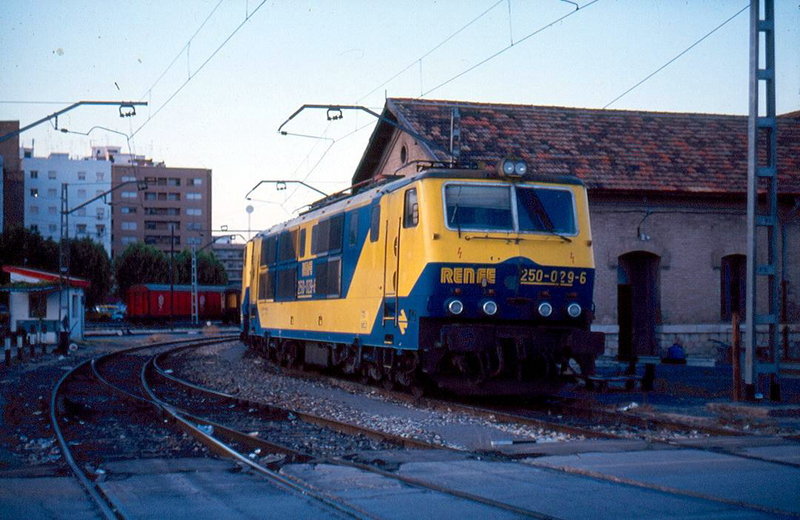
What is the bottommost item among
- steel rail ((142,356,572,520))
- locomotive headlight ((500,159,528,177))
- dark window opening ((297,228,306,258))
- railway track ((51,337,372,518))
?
railway track ((51,337,372,518))

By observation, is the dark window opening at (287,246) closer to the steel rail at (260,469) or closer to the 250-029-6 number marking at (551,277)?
the steel rail at (260,469)

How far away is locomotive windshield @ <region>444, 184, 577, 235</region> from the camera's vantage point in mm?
13180

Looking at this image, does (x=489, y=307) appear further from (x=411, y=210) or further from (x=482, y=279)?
(x=411, y=210)

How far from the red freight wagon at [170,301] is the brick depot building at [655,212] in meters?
42.4

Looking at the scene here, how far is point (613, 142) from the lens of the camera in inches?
981

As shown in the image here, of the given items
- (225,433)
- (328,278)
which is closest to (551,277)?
(225,433)

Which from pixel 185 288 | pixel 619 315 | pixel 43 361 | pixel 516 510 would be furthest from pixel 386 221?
pixel 185 288

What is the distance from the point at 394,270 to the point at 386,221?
0.93m

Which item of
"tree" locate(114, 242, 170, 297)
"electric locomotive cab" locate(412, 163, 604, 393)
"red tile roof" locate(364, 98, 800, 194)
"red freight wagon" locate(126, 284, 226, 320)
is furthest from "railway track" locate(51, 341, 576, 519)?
"tree" locate(114, 242, 170, 297)

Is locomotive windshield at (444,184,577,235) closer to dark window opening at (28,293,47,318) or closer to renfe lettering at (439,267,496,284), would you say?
renfe lettering at (439,267,496,284)

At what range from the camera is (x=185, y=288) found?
65.3m

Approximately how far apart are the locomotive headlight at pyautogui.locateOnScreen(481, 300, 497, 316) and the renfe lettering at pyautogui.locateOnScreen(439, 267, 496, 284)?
1.00 feet

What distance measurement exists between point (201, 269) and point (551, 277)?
76.5 m

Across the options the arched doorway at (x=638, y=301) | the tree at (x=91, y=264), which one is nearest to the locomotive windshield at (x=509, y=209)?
the arched doorway at (x=638, y=301)
